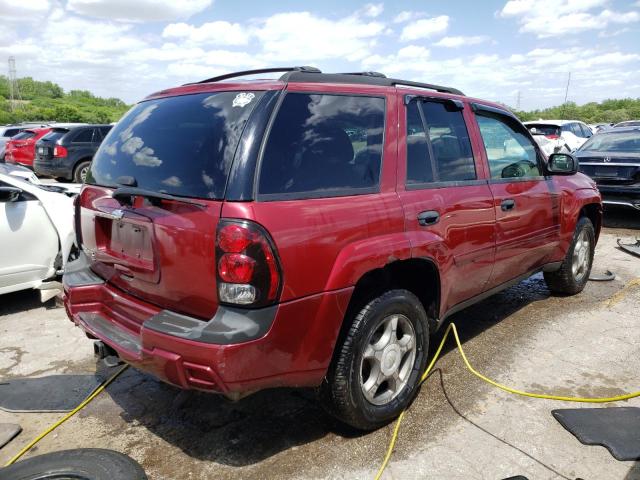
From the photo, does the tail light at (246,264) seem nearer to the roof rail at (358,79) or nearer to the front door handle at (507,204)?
the roof rail at (358,79)

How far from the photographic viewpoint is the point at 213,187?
90.3 inches

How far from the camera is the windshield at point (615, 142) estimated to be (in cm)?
896

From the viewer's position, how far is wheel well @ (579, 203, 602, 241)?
5176 millimetres

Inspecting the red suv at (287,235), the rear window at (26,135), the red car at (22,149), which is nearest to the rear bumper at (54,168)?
the red car at (22,149)

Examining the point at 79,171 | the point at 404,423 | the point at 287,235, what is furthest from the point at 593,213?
the point at 79,171

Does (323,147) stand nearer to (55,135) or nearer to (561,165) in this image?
(561,165)

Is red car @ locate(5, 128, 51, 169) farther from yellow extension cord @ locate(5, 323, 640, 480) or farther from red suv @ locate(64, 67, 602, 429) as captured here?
red suv @ locate(64, 67, 602, 429)

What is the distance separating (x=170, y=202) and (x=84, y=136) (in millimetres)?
12029

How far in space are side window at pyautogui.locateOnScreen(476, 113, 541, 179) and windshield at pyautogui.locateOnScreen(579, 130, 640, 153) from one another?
5.67 metres

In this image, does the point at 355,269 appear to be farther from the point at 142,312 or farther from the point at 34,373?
the point at 34,373

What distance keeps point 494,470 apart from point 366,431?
70 cm

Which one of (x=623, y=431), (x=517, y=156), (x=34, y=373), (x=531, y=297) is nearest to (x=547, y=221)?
(x=517, y=156)

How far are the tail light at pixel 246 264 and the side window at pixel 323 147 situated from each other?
21 cm

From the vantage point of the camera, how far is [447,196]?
10.5 feet
